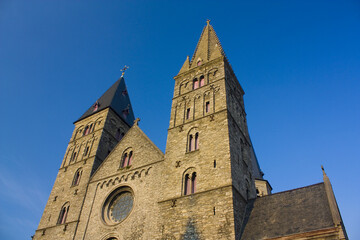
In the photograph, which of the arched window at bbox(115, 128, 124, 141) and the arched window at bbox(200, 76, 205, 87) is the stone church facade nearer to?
the arched window at bbox(200, 76, 205, 87)

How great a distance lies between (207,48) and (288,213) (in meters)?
17.5

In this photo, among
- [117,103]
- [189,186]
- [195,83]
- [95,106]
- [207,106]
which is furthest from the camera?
[117,103]

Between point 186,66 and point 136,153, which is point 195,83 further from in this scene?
point 136,153

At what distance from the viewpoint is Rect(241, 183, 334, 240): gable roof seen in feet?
50.5

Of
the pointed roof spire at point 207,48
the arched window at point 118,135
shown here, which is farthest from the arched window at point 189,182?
the arched window at point 118,135

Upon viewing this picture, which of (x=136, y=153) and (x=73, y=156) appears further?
(x=73, y=156)

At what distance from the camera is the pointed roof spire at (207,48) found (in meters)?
27.7

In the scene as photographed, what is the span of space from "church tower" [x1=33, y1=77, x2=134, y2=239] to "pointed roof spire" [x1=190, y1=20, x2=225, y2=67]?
35.7 ft

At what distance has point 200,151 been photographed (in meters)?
20.6

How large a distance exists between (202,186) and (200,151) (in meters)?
2.71

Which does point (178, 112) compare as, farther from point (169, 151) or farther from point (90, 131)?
point (90, 131)

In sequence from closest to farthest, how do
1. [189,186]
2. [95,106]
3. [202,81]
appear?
[189,186] → [202,81] → [95,106]

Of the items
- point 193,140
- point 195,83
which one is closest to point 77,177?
point 193,140

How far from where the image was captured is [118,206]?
22.5 meters
